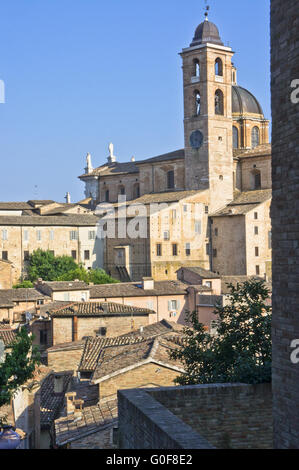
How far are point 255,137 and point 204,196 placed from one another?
1205 cm

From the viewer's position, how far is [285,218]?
5.87m

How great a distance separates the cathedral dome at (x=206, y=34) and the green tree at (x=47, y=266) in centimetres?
1792

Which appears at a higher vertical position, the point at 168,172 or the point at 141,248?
the point at 168,172

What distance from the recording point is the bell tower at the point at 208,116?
164 feet

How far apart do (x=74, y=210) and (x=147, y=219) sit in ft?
33.7

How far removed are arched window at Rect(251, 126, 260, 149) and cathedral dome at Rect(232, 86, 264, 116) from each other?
60.8 inches

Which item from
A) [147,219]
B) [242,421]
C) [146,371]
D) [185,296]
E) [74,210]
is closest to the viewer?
[242,421]

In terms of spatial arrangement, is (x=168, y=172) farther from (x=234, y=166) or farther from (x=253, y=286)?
(x=253, y=286)

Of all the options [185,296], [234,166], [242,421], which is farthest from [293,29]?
[234,166]

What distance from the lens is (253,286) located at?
43.3ft

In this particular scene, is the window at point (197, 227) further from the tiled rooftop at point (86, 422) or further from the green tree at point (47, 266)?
the tiled rooftop at point (86, 422)

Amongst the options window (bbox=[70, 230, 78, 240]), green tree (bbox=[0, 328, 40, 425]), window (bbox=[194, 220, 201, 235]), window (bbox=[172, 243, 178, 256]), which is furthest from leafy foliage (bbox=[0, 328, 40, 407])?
window (bbox=[70, 230, 78, 240])

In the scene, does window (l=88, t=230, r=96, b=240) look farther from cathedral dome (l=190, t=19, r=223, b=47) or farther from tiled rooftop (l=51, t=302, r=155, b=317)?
tiled rooftop (l=51, t=302, r=155, b=317)

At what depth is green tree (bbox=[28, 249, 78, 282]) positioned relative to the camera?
157ft
